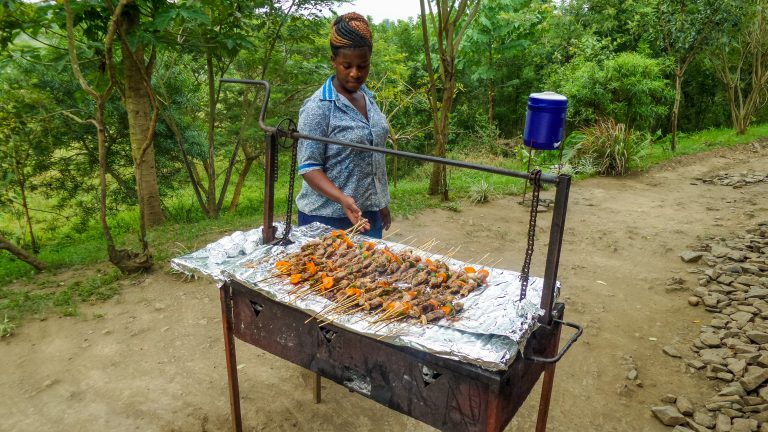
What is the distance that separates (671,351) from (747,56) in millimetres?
14911

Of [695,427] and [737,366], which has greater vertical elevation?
[737,366]

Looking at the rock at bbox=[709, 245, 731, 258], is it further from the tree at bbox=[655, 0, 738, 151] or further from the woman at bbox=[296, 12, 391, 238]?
the tree at bbox=[655, 0, 738, 151]

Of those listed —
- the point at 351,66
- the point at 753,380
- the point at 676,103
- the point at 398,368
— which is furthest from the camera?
the point at 676,103

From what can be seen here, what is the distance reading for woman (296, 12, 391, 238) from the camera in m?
2.50

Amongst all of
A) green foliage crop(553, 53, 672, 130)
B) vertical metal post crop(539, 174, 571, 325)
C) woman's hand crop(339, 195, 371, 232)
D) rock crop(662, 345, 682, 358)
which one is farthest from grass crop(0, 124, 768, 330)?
vertical metal post crop(539, 174, 571, 325)

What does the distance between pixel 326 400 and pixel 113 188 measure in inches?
284

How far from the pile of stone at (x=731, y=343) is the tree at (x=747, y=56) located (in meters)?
8.87

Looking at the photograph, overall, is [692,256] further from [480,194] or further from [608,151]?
[608,151]

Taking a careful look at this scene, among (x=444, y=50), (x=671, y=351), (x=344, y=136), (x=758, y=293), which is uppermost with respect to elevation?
(x=444, y=50)

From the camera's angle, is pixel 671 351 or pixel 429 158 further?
pixel 671 351

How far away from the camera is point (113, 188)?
8570mm

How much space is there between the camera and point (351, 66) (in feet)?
8.32

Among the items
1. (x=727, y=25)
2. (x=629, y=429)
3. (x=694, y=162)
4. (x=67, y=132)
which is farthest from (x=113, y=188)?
(x=727, y=25)

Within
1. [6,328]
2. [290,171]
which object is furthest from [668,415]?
[6,328]
